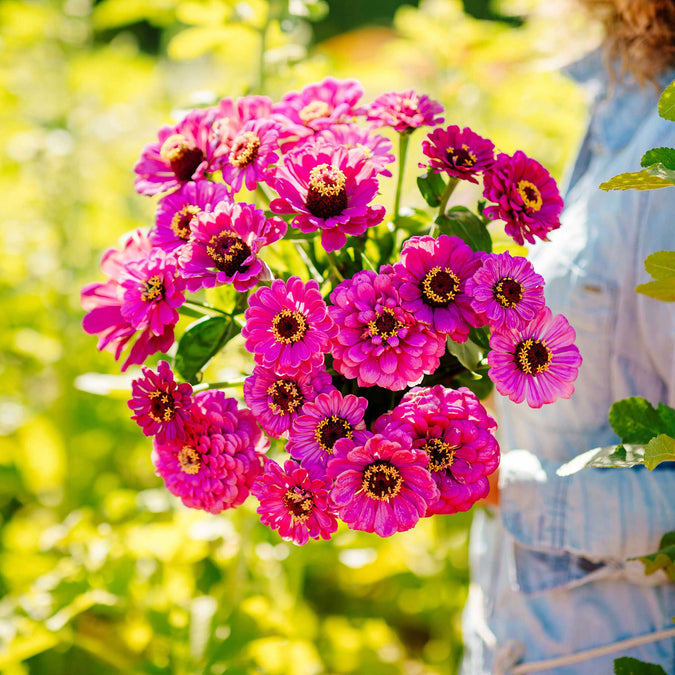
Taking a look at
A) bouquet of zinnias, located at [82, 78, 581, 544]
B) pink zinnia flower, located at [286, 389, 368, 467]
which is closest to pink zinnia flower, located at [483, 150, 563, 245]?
bouquet of zinnias, located at [82, 78, 581, 544]

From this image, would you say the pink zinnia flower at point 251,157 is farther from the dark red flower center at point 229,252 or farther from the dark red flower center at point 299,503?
the dark red flower center at point 299,503

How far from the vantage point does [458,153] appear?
603 millimetres

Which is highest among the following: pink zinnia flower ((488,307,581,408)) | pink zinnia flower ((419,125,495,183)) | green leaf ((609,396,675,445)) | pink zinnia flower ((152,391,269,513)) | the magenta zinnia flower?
pink zinnia flower ((419,125,495,183))

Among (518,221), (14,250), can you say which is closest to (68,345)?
(14,250)

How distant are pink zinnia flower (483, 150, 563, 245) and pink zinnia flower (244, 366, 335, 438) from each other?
0.21 metres

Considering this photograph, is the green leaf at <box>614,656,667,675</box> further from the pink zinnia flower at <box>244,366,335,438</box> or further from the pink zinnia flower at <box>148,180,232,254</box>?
the pink zinnia flower at <box>148,180,232,254</box>

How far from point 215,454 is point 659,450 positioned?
1.23 feet

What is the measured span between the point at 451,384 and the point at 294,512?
0.21 m

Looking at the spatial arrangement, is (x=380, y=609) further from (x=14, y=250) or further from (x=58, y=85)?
(x=58, y=85)

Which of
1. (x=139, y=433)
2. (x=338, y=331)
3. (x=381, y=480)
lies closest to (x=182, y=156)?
(x=338, y=331)

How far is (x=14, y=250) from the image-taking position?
5.80ft

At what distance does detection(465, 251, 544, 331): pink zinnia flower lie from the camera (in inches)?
20.6

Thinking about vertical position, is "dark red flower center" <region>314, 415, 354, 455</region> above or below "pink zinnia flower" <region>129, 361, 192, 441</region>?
above

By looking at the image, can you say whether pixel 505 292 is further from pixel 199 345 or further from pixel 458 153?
pixel 199 345
